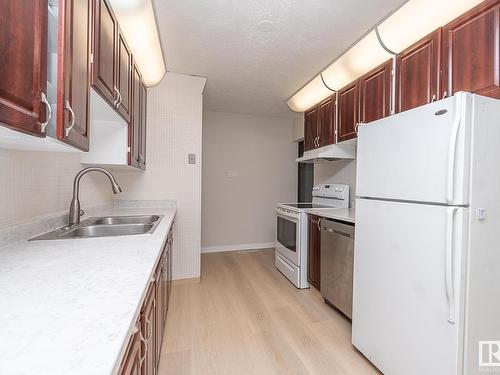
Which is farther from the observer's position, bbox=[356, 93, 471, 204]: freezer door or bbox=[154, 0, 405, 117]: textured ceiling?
bbox=[154, 0, 405, 117]: textured ceiling

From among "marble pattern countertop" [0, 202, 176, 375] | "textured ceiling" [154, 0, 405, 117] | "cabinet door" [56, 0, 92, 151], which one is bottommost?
"marble pattern countertop" [0, 202, 176, 375]

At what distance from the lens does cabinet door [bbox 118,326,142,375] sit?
2.17ft

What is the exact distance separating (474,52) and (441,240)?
107 centimetres

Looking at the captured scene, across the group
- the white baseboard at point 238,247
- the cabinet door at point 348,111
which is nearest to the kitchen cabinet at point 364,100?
the cabinet door at point 348,111

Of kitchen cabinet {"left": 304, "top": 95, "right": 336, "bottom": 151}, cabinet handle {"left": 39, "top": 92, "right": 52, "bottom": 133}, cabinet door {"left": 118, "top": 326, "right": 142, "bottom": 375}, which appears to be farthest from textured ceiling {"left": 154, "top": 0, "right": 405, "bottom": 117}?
cabinet door {"left": 118, "top": 326, "right": 142, "bottom": 375}

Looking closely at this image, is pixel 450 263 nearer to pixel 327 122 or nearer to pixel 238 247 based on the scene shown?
pixel 327 122

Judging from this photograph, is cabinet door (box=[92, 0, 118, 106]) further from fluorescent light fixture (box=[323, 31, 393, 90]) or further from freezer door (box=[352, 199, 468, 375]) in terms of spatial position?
fluorescent light fixture (box=[323, 31, 393, 90])

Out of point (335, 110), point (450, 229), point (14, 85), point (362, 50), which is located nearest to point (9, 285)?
point (14, 85)

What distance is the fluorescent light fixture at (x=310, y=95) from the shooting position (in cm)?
283

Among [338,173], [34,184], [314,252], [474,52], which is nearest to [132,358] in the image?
[34,184]

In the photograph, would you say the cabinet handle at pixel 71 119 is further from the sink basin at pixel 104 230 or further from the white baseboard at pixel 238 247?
the white baseboard at pixel 238 247

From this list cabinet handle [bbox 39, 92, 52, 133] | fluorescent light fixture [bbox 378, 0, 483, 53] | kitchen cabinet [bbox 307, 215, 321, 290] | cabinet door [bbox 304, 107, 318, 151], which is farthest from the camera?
cabinet door [bbox 304, 107, 318, 151]

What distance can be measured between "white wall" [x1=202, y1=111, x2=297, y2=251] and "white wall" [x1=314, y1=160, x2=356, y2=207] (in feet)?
3.37

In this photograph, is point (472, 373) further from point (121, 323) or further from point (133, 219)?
point (133, 219)
